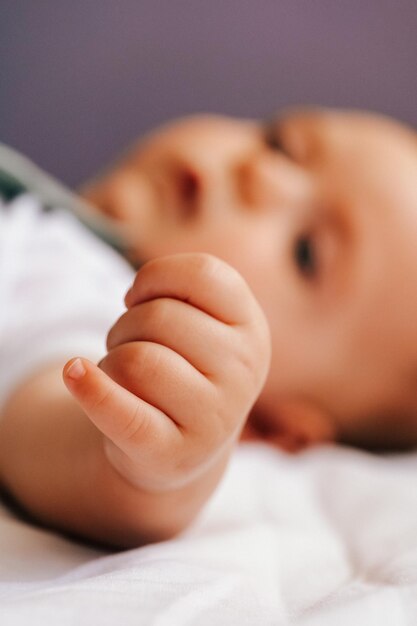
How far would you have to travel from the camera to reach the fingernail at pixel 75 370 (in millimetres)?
354

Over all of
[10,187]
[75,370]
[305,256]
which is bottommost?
[75,370]

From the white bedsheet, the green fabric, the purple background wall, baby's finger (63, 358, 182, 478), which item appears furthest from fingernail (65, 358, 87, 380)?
the purple background wall

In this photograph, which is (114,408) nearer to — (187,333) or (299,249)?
(187,333)

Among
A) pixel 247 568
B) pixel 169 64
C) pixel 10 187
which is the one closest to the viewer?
pixel 247 568

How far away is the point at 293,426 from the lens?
3.09 ft

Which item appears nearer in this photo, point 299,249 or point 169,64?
point 299,249

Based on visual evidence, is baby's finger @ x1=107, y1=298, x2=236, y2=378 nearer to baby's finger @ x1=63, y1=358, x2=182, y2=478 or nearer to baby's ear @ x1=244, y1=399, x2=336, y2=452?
baby's finger @ x1=63, y1=358, x2=182, y2=478

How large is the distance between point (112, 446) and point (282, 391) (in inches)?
20.8

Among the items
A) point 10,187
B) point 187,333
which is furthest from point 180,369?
point 10,187

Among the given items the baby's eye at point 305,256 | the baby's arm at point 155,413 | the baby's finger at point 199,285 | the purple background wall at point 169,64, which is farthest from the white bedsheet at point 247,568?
the purple background wall at point 169,64

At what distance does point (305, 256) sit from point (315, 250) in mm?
15

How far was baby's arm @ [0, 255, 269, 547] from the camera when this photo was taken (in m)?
0.39

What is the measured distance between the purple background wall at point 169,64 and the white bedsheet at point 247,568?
109 centimetres

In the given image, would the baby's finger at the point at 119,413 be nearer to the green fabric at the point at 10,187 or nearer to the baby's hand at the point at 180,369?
the baby's hand at the point at 180,369
